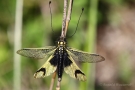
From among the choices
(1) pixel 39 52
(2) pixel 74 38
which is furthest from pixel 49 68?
(2) pixel 74 38

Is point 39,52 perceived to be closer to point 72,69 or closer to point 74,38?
point 72,69

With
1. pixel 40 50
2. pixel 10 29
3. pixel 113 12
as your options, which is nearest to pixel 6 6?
pixel 10 29

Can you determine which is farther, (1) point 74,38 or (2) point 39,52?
(1) point 74,38

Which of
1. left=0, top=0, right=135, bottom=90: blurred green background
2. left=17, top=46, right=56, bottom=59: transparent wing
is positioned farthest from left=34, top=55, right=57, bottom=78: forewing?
left=0, top=0, right=135, bottom=90: blurred green background

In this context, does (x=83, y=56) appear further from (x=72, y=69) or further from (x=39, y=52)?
(x=39, y=52)

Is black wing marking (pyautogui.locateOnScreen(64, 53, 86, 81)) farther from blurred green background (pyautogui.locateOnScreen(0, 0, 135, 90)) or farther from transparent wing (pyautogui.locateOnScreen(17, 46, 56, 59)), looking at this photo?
blurred green background (pyautogui.locateOnScreen(0, 0, 135, 90))

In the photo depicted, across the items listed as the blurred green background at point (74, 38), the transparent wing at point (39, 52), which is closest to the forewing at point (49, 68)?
the transparent wing at point (39, 52)

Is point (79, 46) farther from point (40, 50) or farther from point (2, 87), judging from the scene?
point (40, 50)
